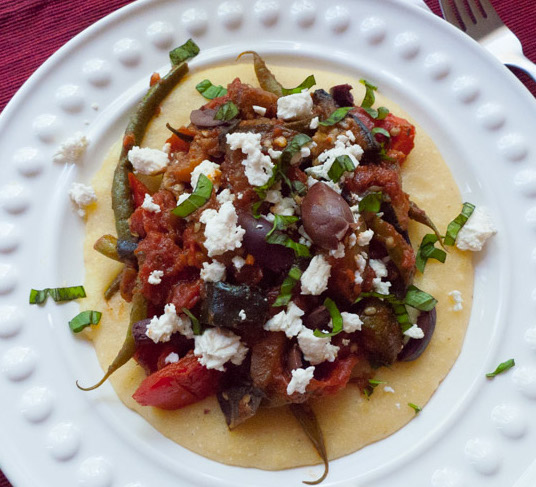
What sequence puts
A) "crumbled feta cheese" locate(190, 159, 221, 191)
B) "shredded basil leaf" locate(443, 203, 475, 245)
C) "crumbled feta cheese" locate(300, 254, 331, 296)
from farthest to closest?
"shredded basil leaf" locate(443, 203, 475, 245) < "crumbled feta cheese" locate(190, 159, 221, 191) < "crumbled feta cheese" locate(300, 254, 331, 296)

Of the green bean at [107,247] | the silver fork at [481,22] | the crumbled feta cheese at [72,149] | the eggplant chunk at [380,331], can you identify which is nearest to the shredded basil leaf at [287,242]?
the eggplant chunk at [380,331]

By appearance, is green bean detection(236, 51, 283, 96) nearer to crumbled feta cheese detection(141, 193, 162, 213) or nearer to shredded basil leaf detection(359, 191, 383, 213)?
shredded basil leaf detection(359, 191, 383, 213)

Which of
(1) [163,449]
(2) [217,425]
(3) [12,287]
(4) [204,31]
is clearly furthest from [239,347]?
(4) [204,31]

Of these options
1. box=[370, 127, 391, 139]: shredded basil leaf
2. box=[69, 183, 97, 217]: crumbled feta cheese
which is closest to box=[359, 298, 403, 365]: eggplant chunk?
box=[370, 127, 391, 139]: shredded basil leaf

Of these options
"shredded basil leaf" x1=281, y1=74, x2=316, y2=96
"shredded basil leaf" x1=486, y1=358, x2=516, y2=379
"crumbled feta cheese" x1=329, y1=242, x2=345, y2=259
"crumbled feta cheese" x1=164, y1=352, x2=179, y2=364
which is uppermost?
"shredded basil leaf" x1=281, y1=74, x2=316, y2=96

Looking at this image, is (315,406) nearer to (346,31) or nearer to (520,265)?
(520,265)

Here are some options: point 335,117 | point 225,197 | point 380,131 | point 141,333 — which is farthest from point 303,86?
point 141,333

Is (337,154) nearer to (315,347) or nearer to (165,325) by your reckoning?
(315,347)

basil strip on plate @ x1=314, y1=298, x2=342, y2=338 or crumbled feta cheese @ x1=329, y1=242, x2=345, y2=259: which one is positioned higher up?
crumbled feta cheese @ x1=329, y1=242, x2=345, y2=259
